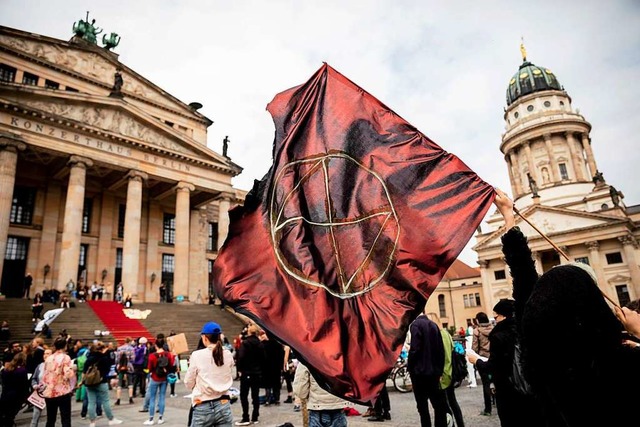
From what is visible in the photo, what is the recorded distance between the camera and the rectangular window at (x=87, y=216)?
30531 mm

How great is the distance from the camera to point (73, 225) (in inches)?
974

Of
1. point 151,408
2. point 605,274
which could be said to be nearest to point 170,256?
point 151,408

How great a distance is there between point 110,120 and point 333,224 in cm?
2898

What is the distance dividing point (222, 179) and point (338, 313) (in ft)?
103

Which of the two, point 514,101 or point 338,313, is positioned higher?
point 514,101

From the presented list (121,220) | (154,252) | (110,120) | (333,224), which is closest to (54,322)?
(154,252)

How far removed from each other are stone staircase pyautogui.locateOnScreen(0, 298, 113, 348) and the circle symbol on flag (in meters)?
18.1

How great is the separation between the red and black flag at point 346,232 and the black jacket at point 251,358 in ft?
19.0

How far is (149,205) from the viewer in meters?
34.3

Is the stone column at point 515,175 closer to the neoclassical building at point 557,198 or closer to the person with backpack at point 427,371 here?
the neoclassical building at point 557,198

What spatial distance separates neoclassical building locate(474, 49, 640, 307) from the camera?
147ft

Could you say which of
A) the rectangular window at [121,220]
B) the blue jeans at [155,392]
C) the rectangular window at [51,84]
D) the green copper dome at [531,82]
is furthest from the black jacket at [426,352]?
the green copper dome at [531,82]

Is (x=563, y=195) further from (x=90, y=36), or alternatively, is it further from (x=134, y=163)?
(x=90, y=36)

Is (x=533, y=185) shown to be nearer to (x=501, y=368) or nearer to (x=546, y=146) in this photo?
(x=546, y=146)
